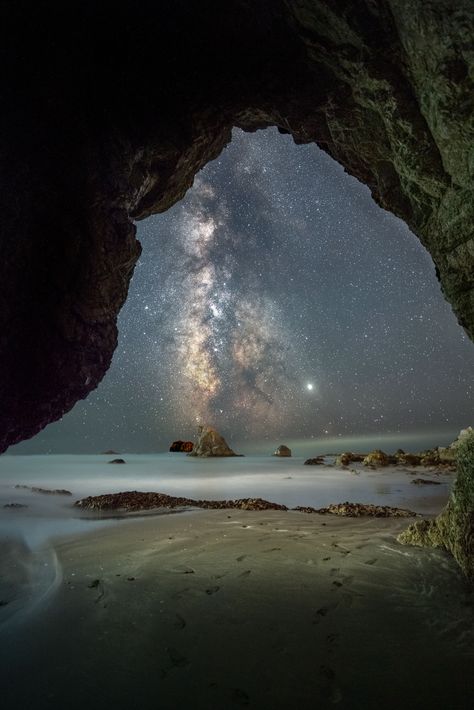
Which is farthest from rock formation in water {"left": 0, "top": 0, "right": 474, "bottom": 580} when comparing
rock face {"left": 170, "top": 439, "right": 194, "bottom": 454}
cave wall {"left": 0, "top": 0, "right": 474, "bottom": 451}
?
rock face {"left": 170, "top": 439, "right": 194, "bottom": 454}

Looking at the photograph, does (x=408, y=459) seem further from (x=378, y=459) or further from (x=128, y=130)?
(x=128, y=130)

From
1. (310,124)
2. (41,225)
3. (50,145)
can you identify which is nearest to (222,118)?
(310,124)

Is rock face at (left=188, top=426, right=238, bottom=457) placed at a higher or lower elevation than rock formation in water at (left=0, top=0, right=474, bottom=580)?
lower

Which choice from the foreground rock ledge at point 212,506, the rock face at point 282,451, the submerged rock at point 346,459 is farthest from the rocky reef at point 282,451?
the foreground rock ledge at point 212,506

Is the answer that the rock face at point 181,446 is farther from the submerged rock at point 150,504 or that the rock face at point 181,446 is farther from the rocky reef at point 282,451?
the submerged rock at point 150,504

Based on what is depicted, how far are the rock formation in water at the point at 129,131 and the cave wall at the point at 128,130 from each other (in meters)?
0.02

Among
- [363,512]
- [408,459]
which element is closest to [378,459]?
[408,459]

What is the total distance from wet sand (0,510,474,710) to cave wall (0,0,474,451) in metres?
3.64

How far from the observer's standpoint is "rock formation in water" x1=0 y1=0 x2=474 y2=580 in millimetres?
4859

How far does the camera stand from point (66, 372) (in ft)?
24.1

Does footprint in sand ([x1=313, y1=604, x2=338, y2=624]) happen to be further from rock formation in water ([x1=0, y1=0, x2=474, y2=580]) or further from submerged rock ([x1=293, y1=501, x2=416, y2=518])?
submerged rock ([x1=293, y1=501, x2=416, y2=518])

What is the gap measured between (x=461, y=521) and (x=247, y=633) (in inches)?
123

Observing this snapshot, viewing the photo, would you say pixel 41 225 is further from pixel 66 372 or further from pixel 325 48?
pixel 325 48

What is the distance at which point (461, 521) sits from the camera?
4.52 meters
